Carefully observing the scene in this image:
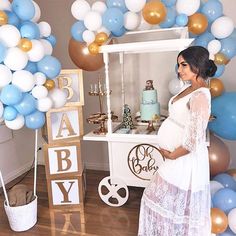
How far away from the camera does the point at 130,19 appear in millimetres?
2170

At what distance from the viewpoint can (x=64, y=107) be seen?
2.48 metres

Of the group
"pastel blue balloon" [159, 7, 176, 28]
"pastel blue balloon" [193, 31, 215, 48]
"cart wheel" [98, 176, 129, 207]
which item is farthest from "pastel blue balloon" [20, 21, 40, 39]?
"cart wheel" [98, 176, 129, 207]

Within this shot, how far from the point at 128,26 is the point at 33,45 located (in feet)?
2.27

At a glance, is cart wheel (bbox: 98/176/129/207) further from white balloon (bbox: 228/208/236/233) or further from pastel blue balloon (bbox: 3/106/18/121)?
pastel blue balloon (bbox: 3/106/18/121)

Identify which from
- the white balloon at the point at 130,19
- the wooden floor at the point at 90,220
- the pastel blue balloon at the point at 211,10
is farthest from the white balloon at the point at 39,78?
the pastel blue balloon at the point at 211,10

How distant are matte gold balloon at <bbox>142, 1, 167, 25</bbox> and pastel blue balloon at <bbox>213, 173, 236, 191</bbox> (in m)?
1.17

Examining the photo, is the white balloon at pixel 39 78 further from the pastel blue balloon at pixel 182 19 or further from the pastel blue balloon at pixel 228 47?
the pastel blue balloon at pixel 228 47

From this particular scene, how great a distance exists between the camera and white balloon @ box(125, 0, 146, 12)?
2.08 meters

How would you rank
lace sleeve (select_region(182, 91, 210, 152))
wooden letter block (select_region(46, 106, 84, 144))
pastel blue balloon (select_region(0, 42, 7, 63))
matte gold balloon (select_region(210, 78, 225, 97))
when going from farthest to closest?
1. wooden letter block (select_region(46, 106, 84, 144))
2. matte gold balloon (select_region(210, 78, 225, 97))
3. pastel blue balloon (select_region(0, 42, 7, 63))
4. lace sleeve (select_region(182, 91, 210, 152))

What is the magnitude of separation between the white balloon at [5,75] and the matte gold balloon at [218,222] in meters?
1.46

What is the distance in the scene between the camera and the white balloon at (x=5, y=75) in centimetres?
181

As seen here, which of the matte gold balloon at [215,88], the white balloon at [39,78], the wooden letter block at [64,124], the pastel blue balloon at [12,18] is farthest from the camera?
the wooden letter block at [64,124]

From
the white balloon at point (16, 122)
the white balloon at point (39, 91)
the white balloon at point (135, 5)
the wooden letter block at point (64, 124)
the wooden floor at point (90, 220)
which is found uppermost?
the white balloon at point (135, 5)

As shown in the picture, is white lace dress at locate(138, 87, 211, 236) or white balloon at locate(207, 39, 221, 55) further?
white balloon at locate(207, 39, 221, 55)
